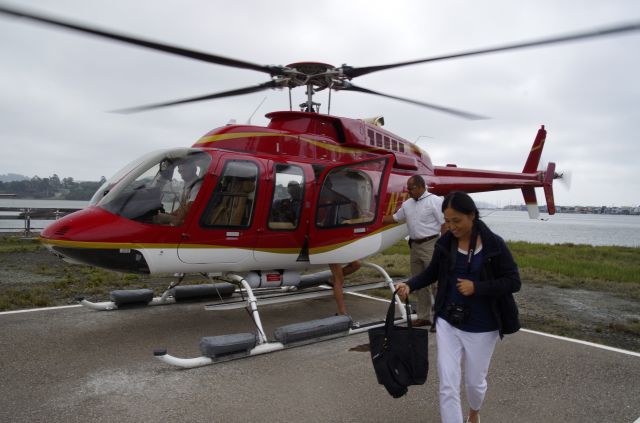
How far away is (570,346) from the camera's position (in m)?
5.23

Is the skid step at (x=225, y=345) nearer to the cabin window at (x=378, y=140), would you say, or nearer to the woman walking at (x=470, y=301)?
the woman walking at (x=470, y=301)

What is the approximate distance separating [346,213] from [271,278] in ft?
→ 4.48

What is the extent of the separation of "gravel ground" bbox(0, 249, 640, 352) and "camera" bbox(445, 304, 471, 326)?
4000 millimetres

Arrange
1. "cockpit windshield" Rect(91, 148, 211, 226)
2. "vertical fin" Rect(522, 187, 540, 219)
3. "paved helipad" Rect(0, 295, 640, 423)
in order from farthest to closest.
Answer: "vertical fin" Rect(522, 187, 540, 219) < "cockpit windshield" Rect(91, 148, 211, 226) < "paved helipad" Rect(0, 295, 640, 423)

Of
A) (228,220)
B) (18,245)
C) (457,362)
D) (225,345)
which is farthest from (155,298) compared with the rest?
(18,245)

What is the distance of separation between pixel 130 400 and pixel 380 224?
395 centimetres

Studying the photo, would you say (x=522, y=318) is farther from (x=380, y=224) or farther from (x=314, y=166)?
(x=314, y=166)

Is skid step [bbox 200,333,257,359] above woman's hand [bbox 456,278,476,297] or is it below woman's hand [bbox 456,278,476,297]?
below

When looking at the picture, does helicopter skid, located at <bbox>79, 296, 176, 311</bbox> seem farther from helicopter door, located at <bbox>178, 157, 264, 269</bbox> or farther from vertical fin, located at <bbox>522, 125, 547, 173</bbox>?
vertical fin, located at <bbox>522, 125, 547, 173</bbox>

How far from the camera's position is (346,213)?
6.21 m

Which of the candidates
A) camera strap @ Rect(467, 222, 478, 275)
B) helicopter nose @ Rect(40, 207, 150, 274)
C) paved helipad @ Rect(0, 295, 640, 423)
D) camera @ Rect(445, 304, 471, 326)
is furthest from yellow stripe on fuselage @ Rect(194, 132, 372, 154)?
camera @ Rect(445, 304, 471, 326)

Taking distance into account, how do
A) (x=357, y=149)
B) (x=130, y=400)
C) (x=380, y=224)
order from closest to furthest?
(x=130, y=400), (x=380, y=224), (x=357, y=149)

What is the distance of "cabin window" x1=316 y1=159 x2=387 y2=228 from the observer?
609 centimetres

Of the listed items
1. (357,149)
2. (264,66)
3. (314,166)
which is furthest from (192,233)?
(357,149)
